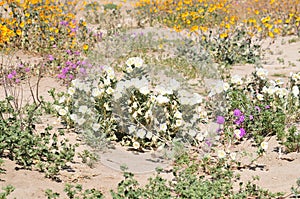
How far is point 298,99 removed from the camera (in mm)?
5797

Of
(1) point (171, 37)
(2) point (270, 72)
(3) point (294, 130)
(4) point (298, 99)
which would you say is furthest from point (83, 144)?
(1) point (171, 37)

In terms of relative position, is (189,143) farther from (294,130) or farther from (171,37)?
(171,37)

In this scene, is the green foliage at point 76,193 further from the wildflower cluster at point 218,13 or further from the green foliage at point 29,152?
the wildflower cluster at point 218,13

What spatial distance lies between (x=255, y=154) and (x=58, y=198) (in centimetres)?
222

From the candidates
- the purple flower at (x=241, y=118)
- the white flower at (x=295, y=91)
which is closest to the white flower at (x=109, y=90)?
the purple flower at (x=241, y=118)

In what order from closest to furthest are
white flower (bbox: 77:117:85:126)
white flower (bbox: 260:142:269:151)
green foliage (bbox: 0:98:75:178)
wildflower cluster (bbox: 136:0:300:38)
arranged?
green foliage (bbox: 0:98:75:178) < white flower (bbox: 260:142:269:151) < white flower (bbox: 77:117:85:126) < wildflower cluster (bbox: 136:0:300:38)

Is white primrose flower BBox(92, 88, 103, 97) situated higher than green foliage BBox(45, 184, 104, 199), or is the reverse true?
white primrose flower BBox(92, 88, 103, 97)

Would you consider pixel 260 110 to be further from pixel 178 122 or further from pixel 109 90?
pixel 109 90

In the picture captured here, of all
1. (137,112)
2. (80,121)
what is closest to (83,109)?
(80,121)

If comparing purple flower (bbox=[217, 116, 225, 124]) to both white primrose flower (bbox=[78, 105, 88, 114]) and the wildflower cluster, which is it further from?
the wildflower cluster

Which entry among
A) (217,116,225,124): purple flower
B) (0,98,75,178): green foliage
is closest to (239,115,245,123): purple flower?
(217,116,225,124): purple flower

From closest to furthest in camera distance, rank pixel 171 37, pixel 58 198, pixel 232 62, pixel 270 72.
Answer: pixel 58 198 < pixel 270 72 < pixel 232 62 < pixel 171 37

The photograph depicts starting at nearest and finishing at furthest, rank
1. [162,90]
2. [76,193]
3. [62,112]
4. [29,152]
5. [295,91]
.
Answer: [76,193], [29,152], [162,90], [62,112], [295,91]

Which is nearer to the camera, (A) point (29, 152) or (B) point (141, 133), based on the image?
(A) point (29, 152)
